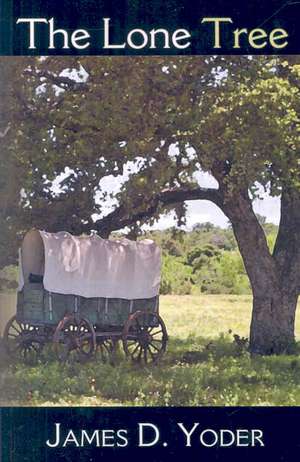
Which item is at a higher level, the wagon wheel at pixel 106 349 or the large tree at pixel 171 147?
the large tree at pixel 171 147

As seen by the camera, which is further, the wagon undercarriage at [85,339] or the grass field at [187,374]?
the wagon undercarriage at [85,339]

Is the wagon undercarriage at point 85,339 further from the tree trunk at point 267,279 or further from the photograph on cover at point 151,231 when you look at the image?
the tree trunk at point 267,279

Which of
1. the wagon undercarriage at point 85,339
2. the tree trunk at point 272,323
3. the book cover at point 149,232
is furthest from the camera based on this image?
the tree trunk at point 272,323

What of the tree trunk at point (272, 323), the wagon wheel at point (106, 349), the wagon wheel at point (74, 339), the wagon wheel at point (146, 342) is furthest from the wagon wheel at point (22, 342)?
the tree trunk at point (272, 323)

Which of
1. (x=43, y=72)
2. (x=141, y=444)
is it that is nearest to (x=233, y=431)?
(x=141, y=444)

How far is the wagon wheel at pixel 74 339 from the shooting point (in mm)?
11383

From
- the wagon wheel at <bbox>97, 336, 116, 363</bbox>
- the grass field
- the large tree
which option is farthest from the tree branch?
the wagon wheel at <bbox>97, 336, 116, 363</bbox>

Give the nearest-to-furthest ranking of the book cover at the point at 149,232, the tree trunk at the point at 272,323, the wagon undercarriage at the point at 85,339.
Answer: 1. the book cover at the point at 149,232
2. the wagon undercarriage at the point at 85,339
3. the tree trunk at the point at 272,323

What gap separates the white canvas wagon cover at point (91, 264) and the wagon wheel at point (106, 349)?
14.2 inches

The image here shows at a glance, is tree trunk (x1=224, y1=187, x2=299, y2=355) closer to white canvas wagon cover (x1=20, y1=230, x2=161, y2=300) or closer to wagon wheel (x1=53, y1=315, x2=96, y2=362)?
white canvas wagon cover (x1=20, y1=230, x2=161, y2=300)

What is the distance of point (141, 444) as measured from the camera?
36.4 feet

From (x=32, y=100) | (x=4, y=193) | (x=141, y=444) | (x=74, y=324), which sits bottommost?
(x=141, y=444)

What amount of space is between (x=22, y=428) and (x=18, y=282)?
111 cm

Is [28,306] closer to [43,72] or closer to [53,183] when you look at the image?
[53,183]
